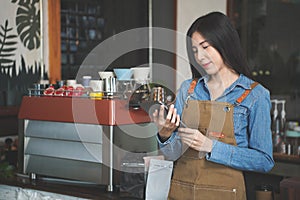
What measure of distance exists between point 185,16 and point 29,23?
1.25m

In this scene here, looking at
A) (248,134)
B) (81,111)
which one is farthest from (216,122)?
(81,111)

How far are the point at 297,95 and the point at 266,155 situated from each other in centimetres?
188

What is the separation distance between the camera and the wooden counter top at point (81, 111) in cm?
224

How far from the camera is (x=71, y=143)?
2.40 m

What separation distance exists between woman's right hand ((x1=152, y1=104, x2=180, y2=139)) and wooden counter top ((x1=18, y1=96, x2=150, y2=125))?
326 mm

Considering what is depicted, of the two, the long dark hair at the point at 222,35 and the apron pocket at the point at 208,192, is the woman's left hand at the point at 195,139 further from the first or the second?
the long dark hair at the point at 222,35

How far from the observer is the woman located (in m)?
1.87

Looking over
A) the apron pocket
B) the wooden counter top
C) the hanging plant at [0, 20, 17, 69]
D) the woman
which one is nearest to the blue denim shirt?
the woman

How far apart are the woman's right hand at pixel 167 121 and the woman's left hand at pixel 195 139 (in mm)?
39

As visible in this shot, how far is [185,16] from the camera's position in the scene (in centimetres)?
417

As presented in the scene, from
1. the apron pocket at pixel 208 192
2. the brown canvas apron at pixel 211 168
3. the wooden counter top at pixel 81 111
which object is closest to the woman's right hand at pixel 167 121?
the brown canvas apron at pixel 211 168

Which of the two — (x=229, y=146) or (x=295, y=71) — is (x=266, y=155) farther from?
(x=295, y=71)

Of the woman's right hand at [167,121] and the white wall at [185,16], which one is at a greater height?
the white wall at [185,16]

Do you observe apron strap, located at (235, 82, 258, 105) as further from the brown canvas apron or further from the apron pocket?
the apron pocket
